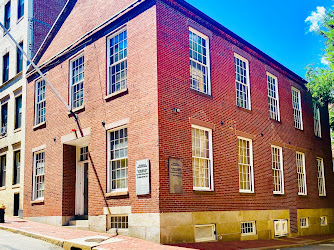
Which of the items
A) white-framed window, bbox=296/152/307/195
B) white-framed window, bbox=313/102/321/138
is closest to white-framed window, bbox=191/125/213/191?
white-framed window, bbox=296/152/307/195

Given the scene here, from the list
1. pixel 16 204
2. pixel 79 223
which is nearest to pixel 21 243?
pixel 79 223

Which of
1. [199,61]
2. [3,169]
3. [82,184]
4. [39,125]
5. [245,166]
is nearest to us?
[199,61]

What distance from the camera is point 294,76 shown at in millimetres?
22359

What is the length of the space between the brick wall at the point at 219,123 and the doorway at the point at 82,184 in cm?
550

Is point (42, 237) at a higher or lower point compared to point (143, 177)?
lower

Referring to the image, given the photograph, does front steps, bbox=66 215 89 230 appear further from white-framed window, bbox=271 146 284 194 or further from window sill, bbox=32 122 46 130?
white-framed window, bbox=271 146 284 194

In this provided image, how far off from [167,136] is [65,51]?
299 inches

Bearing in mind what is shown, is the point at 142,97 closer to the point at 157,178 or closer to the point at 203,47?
the point at 157,178

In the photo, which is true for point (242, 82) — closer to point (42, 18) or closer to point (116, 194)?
point (116, 194)

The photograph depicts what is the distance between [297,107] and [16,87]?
16.1m

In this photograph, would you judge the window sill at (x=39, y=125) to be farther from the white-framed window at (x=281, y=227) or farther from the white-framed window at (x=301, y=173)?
the white-framed window at (x=301, y=173)

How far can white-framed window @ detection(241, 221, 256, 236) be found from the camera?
15.5 meters

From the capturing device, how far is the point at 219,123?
49.9 ft

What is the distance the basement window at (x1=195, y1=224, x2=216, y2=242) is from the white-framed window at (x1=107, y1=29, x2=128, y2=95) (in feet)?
18.4
